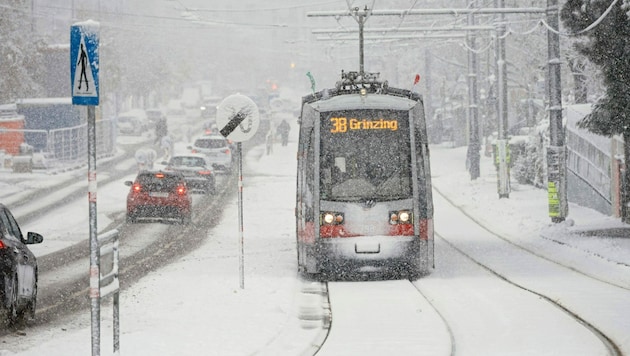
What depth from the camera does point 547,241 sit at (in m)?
27.6

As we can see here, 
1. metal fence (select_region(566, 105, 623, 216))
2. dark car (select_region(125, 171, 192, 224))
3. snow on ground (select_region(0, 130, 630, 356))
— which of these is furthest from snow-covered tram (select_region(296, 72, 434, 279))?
dark car (select_region(125, 171, 192, 224))

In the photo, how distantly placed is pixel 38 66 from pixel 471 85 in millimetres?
34258

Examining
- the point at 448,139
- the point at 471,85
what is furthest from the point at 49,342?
the point at 448,139

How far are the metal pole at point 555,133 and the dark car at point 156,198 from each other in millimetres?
10450

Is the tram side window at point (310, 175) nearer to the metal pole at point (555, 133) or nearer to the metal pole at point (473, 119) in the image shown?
the metal pole at point (555, 133)

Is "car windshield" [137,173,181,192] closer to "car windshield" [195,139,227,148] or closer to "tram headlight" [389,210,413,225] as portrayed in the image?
"tram headlight" [389,210,413,225]

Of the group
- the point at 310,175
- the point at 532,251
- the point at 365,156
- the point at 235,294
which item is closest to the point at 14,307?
the point at 235,294

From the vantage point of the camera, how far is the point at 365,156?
20.6 metres

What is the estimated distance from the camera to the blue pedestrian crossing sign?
34.8 feet

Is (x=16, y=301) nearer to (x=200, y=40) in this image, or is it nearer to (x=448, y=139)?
(x=448, y=139)

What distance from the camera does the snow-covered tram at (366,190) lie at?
20.4m

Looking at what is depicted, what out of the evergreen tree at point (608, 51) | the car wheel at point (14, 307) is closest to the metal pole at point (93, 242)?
the car wheel at point (14, 307)

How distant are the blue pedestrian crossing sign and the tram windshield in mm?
10104

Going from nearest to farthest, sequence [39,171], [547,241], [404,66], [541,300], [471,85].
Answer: [541,300], [547,241], [471,85], [39,171], [404,66]
